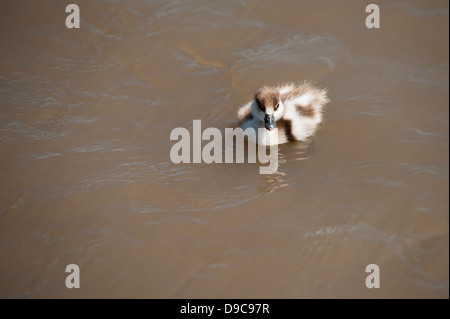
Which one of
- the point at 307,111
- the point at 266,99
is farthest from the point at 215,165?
the point at 307,111

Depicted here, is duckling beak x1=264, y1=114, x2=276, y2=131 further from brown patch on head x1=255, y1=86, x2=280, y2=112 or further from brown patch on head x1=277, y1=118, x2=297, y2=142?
brown patch on head x1=277, y1=118, x2=297, y2=142

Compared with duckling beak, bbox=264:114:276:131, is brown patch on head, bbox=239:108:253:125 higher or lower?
higher

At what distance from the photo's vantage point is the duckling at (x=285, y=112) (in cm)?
374

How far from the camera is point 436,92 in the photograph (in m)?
4.12

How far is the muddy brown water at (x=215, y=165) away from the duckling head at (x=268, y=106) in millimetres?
331

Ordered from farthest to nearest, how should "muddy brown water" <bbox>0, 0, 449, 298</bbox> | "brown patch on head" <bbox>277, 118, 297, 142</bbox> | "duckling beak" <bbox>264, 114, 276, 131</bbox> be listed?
"brown patch on head" <bbox>277, 118, 297, 142</bbox>, "duckling beak" <bbox>264, 114, 276, 131</bbox>, "muddy brown water" <bbox>0, 0, 449, 298</bbox>

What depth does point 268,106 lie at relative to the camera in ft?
12.2

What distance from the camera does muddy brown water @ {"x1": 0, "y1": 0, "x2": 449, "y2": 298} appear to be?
288 cm

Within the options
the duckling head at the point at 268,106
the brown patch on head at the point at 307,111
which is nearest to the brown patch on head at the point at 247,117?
the duckling head at the point at 268,106

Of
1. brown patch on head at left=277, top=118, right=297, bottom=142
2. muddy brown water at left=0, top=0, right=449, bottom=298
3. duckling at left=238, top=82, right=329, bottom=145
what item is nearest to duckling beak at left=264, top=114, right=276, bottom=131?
duckling at left=238, top=82, right=329, bottom=145

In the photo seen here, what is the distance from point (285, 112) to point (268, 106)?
34 cm

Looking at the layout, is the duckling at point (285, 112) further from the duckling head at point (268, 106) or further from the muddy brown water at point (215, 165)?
the muddy brown water at point (215, 165)

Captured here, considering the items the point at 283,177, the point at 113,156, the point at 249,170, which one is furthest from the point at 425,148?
the point at 113,156
